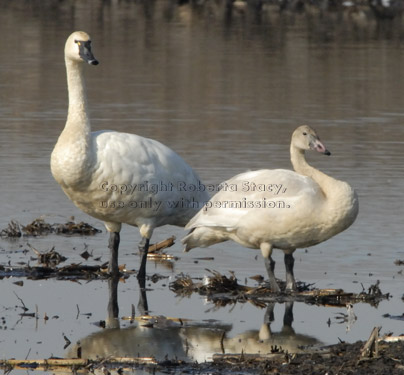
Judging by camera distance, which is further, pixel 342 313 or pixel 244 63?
pixel 244 63

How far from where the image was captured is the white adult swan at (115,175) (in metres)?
10.5

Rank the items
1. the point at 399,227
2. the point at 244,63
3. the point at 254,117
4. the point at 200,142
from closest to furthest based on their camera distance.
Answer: the point at 399,227
the point at 200,142
the point at 254,117
the point at 244,63

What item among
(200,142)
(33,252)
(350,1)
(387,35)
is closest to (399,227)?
(33,252)

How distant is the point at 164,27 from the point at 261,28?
315 centimetres

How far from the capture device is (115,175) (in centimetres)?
1053

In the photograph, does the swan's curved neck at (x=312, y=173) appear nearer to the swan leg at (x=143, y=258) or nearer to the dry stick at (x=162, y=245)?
the swan leg at (x=143, y=258)

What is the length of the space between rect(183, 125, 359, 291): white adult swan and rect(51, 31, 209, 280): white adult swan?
491 mm

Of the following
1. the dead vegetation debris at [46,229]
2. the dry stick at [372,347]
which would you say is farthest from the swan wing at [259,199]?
the dry stick at [372,347]

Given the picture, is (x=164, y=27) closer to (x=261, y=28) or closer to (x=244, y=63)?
(x=261, y=28)

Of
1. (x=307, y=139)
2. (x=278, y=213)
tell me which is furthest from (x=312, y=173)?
(x=278, y=213)

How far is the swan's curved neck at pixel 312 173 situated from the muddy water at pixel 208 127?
0.87 m

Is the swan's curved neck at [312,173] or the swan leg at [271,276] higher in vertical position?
the swan's curved neck at [312,173]

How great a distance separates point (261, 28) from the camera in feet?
128

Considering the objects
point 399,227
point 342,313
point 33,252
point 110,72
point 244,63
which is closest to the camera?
point 342,313
